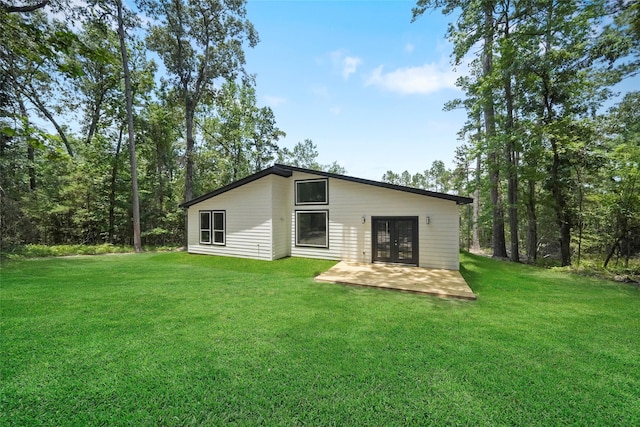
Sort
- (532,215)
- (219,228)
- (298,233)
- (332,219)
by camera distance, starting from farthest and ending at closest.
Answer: (532,215) → (219,228) → (298,233) → (332,219)

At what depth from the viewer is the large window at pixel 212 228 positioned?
33.0 feet

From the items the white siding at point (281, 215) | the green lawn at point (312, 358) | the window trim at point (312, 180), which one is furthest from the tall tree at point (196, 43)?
the green lawn at point (312, 358)

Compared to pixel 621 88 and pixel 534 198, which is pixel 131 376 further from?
pixel 621 88

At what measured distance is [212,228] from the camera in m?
10.2

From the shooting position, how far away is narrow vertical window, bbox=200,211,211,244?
10.3 meters

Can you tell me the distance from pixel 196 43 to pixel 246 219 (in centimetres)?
1076

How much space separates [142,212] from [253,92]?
1248 centimetres

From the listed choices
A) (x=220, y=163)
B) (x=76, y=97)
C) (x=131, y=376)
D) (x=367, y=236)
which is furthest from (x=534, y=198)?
(x=76, y=97)

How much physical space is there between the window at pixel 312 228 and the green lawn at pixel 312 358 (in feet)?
13.3

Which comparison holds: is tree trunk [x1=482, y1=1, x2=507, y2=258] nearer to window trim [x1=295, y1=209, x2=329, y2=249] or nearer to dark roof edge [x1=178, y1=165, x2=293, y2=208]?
window trim [x1=295, y1=209, x2=329, y2=249]

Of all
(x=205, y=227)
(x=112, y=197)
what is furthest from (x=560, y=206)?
(x=112, y=197)

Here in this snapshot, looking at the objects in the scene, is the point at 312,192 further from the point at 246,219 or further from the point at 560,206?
the point at 560,206

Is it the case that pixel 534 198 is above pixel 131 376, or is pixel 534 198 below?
above

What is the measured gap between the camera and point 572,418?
197 cm
